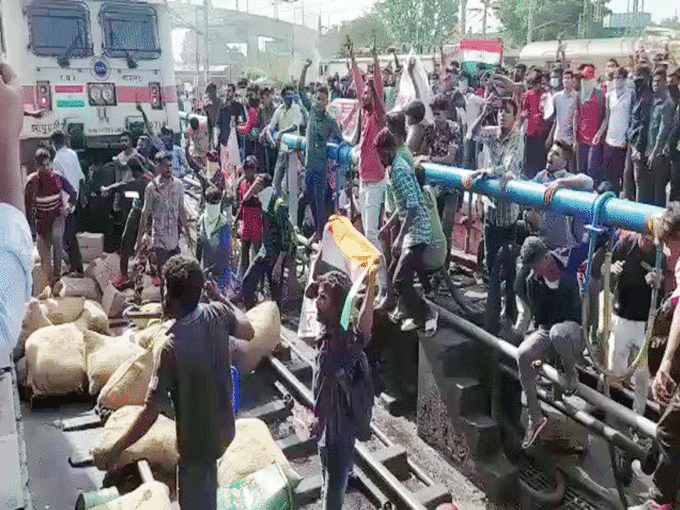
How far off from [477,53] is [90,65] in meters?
6.42

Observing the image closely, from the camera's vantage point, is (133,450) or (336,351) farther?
(133,450)

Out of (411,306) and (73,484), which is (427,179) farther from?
(73,484)

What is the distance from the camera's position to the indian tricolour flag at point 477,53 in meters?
12.8

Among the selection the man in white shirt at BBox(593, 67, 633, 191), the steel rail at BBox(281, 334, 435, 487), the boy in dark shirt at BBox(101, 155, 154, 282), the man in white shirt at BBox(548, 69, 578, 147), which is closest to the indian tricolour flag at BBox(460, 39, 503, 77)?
the man in white shirt at BBox(548, 69, 578, 147)

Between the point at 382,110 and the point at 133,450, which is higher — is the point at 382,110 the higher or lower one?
the higher one

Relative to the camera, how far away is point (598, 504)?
518 cm

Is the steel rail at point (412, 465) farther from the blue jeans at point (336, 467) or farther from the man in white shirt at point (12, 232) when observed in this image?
the man in white shirt at point (12, 232)

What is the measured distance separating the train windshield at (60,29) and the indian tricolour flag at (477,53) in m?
6.24

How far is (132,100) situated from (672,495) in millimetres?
10657

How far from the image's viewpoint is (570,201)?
4.82m

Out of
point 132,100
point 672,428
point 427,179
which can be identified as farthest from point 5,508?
point 132,100

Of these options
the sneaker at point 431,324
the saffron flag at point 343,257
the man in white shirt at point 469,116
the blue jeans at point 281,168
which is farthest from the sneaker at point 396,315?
the blue jeans at point 281,168

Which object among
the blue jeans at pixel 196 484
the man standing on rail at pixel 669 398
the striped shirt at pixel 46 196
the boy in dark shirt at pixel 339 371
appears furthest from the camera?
the striped shirt at pixel 46 196

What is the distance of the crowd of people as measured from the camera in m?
4.20
